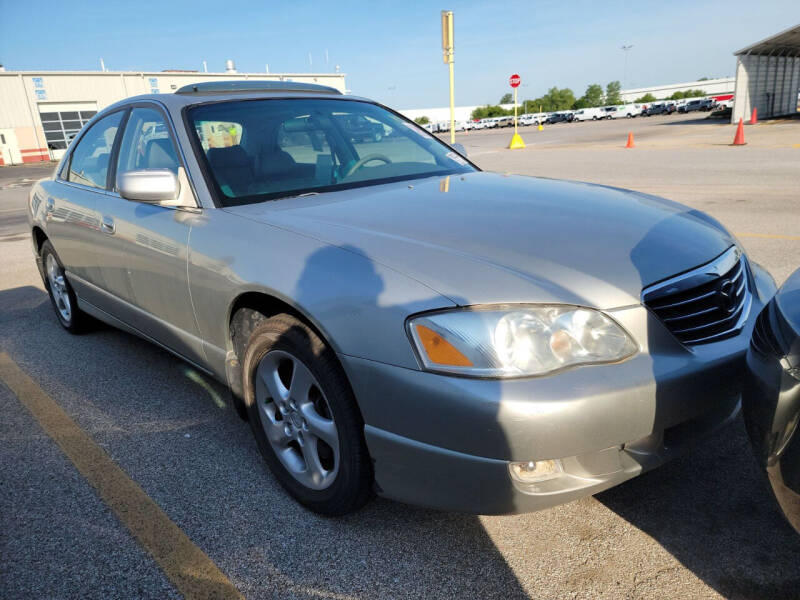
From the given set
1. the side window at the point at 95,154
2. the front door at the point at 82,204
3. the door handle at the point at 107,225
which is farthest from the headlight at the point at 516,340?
the side window at the point at 95,154

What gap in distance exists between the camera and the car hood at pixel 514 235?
6.24ft

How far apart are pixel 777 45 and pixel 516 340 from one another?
112ft

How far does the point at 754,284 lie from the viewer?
8.17 feet

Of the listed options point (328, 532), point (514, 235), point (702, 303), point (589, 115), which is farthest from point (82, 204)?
point (589, 115)

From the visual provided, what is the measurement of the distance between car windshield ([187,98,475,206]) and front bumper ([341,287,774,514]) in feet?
4.16

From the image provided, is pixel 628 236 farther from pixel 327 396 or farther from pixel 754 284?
pixel 327 396

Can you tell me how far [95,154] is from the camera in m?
3.94

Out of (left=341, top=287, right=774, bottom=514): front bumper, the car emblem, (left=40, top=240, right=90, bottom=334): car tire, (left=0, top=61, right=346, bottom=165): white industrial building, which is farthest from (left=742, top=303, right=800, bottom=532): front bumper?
(left=0, top=61, right=346, bottom=165): white industrial building

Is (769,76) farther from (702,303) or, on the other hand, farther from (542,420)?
(542,420)

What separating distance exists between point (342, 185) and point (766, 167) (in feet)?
39.0

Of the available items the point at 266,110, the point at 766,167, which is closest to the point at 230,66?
the point at 766,167

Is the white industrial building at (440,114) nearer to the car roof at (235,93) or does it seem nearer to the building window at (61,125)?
the building window at (61,125)

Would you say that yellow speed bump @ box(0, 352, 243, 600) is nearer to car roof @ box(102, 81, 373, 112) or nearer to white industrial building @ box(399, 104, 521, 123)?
car roof @ box(102, 81, 373, 112)

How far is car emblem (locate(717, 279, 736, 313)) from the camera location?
2117mm
